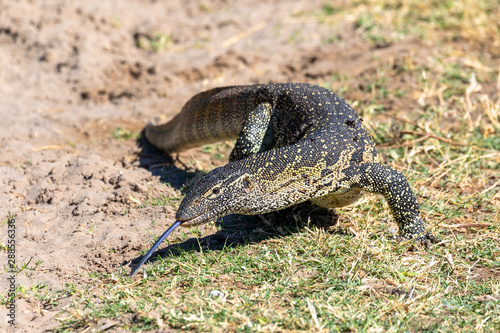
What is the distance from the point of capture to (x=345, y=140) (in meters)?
4.76

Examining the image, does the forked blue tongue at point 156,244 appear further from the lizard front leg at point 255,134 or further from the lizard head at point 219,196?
the lizard front leg at point 255,134

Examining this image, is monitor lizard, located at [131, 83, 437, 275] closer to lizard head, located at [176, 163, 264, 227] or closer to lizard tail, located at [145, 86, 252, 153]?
lizard head, located at [176, 163, 264, 227]

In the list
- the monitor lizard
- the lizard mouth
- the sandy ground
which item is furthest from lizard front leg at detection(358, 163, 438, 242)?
the sandy ground

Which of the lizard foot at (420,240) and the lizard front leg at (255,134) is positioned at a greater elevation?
the lizard front leg at (255,134)

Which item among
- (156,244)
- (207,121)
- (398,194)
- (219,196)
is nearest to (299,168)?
(219,196)

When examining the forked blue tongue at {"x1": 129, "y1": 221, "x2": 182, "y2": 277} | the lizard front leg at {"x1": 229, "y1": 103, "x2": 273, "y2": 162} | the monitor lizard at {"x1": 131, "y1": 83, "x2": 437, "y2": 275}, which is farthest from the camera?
the lizard front leg at {"x1": 229, "y1": 103, "x2": 273, "y2": 162}

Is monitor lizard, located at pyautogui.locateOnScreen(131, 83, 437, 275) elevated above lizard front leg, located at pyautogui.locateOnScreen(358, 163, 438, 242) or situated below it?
above

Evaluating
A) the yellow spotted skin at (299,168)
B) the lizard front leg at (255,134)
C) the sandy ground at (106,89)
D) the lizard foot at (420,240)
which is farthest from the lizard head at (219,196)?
the lizard foot at (420,240)

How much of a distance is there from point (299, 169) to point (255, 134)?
1.03 metres

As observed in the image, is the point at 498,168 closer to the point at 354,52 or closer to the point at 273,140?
the point at 273,140

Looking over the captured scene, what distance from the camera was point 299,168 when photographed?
4.50 m

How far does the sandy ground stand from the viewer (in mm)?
4785

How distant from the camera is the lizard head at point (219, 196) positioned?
4.19 meters

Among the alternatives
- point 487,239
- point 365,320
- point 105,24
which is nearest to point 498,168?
point 487,239
